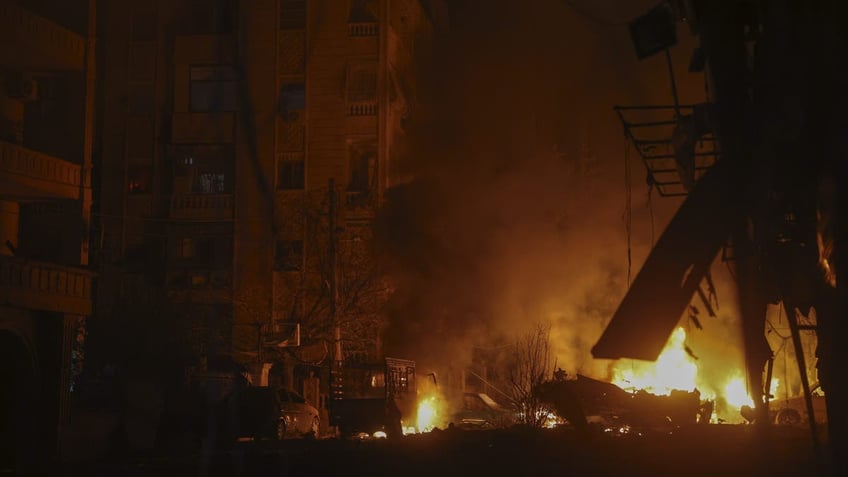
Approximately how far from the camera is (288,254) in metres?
46.8

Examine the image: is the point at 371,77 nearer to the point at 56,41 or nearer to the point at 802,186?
the point at 56,41

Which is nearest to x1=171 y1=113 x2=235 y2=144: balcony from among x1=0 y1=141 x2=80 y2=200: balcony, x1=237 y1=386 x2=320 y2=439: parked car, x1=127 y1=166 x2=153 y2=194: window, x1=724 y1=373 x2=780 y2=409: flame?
x1=127 y1=166 x2=153 y2=194: window

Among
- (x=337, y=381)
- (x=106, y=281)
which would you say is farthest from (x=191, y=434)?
(x=106, y=281)

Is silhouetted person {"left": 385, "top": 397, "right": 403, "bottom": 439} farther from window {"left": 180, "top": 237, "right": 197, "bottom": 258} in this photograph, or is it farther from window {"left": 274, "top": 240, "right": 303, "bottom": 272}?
window {"left": 180, "top": 237, "right": 197, "bottom": 258}

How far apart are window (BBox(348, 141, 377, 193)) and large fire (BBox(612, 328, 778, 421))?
13736 millimetres

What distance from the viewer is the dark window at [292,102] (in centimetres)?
4794

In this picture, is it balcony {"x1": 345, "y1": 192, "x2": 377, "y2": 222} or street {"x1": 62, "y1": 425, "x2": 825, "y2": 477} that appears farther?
balcony {"x1": 345, "y1": 192, "x2": 377, "y2": 222}

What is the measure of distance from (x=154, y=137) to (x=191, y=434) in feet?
81.5

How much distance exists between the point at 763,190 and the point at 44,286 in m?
18.2

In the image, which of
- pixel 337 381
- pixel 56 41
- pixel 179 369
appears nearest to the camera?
pixel 56 41

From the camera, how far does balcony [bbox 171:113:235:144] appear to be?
48.0 meters

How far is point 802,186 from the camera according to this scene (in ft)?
34.7

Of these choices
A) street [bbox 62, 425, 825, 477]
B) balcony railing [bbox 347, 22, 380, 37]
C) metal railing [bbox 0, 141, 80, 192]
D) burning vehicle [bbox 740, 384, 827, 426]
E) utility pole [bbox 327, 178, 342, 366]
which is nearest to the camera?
street [bbox 62, 425, 825, 477]

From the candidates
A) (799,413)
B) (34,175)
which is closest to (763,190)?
(34,175)
